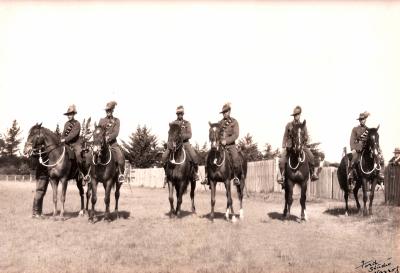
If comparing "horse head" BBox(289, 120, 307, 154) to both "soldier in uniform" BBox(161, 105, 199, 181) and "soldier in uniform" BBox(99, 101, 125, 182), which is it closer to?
"soldier in uniform" BBox(161, 105, 199, 181)

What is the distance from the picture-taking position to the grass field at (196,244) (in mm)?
10281

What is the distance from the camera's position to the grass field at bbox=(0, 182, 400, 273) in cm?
1028

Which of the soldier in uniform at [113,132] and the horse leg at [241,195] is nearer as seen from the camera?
the soldier in uniform at [113,132]

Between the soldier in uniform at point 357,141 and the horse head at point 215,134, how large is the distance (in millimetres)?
5188

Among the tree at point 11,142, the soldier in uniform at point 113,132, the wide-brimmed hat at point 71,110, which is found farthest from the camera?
the tree at point 11,142

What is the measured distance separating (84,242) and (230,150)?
5.84 meters

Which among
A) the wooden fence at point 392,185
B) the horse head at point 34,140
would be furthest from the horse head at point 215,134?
the wooden fence at point 392,185

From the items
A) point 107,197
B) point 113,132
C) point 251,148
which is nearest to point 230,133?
point 113,132

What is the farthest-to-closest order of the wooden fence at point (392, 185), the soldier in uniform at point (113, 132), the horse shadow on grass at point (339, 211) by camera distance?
the wooden fence at point (392, 185)
the horse shadow on grass at point (339, 211)
the soldier in uniform at point (113, 132)

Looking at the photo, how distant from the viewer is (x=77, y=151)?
17.2 meters

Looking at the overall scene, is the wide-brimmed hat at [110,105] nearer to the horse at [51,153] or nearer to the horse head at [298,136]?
the horse at [51,153]

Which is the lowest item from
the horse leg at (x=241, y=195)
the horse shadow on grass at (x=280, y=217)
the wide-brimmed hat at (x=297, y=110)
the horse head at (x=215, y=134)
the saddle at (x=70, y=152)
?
the horse shadow on grass at (x=280, y=217)

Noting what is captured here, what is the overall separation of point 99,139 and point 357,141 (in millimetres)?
8783

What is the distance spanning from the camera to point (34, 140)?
16547 mm
